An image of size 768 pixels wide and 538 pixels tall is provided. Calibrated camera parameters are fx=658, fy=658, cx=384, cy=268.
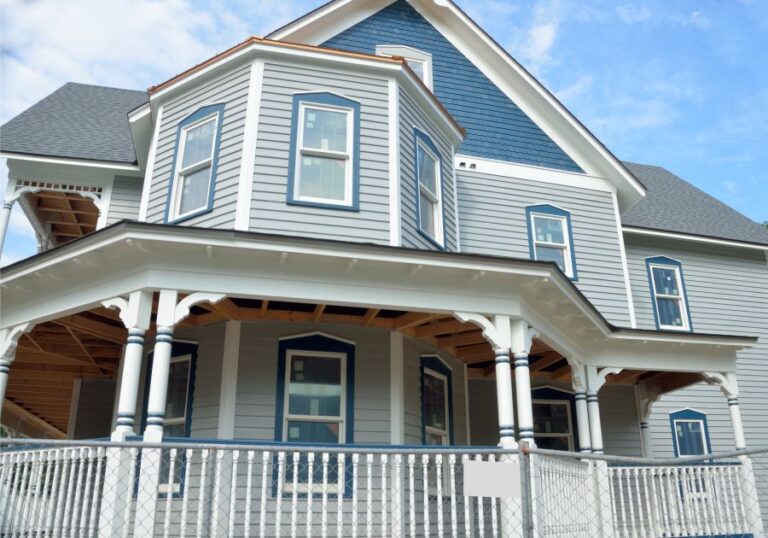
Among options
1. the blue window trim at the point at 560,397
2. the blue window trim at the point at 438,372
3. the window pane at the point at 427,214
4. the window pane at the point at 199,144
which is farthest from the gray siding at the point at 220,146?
the blue window trim at the point at 560,397

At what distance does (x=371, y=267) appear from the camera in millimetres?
7625

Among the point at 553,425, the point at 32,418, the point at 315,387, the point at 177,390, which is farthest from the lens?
the point at 32,418

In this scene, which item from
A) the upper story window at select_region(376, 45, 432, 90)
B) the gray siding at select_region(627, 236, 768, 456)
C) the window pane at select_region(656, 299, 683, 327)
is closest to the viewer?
the upper story window at select_region(376, 45, 432, 90)

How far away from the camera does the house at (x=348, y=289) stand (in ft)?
23.3

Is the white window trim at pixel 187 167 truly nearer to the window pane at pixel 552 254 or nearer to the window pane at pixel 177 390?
the window pane at pixel 177 390

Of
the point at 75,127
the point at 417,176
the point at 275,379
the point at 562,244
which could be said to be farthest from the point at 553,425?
the point at 75,127

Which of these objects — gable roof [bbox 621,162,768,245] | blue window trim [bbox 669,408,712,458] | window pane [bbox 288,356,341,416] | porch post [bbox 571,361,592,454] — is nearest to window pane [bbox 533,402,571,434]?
porch post [bbox 571,361,592,454]

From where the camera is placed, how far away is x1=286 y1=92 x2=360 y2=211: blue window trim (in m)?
9.22

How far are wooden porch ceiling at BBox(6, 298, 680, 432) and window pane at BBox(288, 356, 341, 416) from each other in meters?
0.58

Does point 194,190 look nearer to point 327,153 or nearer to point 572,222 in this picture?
point 327,153

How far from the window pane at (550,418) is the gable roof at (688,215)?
5032 millimetres

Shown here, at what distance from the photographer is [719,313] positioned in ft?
51.5

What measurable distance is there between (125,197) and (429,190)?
6.25m

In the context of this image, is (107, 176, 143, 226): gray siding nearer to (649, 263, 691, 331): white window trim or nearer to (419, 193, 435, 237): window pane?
(419, 193, 435, 237): window pane
